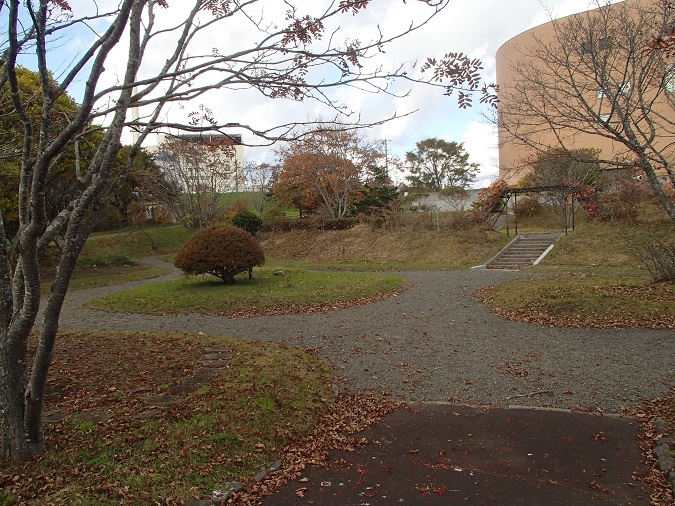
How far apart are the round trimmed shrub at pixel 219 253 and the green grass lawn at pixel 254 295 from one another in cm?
50

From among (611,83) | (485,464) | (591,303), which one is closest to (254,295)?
(591,303)

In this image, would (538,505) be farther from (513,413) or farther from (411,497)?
(513,413)

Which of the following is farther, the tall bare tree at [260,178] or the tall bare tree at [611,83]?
the tall bare tree at [260,178]

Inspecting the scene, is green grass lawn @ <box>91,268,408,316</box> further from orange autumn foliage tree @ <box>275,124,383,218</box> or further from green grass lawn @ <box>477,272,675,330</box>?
orange autumn foliage tree @ <box>275,124,383,218</box>

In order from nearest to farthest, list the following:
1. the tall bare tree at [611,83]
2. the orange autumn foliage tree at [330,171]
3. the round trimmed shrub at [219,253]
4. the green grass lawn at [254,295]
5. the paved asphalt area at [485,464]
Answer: the paved asphalt area at [485,464] → the tall bare tree at [611,83] → the green grass lawn at [254,295] → the round trimmed shrub at [219,253] → the orange autumn foliage tree at [330,171]

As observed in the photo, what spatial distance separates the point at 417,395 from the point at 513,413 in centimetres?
100

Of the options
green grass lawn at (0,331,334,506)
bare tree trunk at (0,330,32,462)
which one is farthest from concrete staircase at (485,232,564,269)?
bare tree trunk at (0,330,32,462)

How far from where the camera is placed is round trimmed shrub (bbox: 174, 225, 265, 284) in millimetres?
12000

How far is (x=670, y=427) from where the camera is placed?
4141 millimetres

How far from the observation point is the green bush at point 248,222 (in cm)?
2767

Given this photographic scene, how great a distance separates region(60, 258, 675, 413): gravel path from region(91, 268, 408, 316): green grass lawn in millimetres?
631

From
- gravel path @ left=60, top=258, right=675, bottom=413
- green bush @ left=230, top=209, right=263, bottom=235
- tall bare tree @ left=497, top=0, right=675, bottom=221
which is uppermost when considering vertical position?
tall bare tree @ left=497, top=0, right=675, bottom=221

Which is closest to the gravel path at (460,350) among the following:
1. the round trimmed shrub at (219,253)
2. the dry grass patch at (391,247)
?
the round trimmed shrub at (219,253)

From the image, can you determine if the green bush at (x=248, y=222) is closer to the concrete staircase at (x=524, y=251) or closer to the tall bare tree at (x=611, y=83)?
the concrete staircase at (x=524, y=251)
